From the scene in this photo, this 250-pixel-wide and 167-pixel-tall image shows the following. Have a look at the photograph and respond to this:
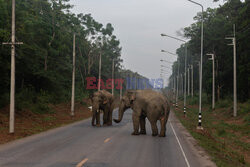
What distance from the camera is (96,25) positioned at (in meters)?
70.5

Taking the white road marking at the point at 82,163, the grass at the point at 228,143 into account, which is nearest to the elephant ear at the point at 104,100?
the grass at the point at 228,143

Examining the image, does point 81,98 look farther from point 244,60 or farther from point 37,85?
point 244,60

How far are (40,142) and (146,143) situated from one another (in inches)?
203

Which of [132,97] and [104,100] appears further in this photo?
[104,100]

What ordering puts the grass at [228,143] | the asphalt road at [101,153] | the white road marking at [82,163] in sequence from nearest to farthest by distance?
the white road marking at [82,163] < the asphalt road at [101,153] < the grass at [228,143]

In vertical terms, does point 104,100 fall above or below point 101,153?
above

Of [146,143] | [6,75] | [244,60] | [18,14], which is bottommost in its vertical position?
[146,143]

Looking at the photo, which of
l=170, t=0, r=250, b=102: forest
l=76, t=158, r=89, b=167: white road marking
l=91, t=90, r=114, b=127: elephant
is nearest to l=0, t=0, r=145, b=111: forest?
l=91, t=90, r=114, b=127: elephant

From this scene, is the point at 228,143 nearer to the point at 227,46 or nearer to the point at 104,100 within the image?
the point at 104,100

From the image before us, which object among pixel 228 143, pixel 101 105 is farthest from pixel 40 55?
pixel 228 143

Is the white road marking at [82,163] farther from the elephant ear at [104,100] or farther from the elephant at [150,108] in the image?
the elephant ear at [104,100]

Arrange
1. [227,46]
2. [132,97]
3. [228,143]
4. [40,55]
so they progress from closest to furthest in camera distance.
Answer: [228,143]
[132,97]
[40,55]
[227,46]

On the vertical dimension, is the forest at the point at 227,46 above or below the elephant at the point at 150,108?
above

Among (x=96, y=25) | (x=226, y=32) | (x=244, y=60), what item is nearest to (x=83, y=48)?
(x=96, y=25)
